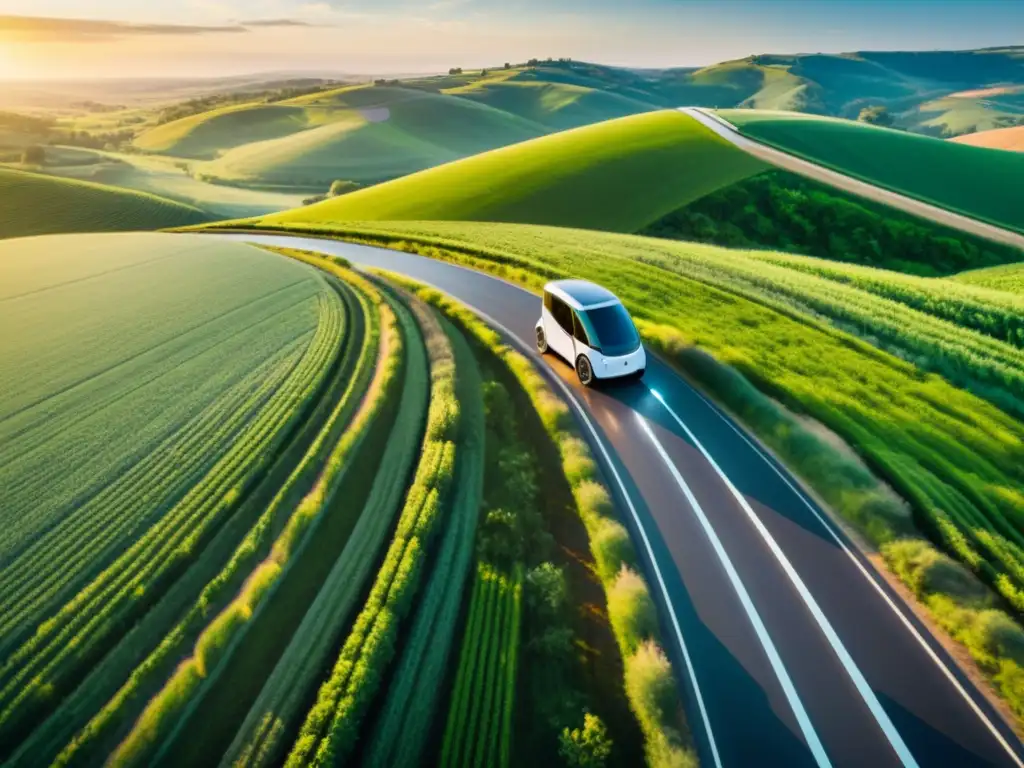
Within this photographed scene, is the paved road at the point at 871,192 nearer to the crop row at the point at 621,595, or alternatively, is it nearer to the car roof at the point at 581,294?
the car roof at the point at 581,294

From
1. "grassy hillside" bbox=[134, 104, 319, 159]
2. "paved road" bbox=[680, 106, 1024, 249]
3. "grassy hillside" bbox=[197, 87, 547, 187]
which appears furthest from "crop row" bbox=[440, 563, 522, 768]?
"grassy hillside" bbox=[134, 104, 319, 159]

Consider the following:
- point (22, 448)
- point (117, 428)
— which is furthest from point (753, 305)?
point (22, 448)

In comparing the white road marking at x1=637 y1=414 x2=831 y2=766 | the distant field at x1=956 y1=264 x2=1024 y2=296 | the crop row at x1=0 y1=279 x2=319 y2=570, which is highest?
the white road marking at x1=637 y1=414 x2=831 y2=766

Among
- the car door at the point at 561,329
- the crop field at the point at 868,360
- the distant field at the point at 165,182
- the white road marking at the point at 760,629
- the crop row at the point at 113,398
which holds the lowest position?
the distant field at the point at 165,182

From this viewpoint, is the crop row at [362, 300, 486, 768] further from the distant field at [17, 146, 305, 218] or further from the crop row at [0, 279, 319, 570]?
the distant field at [17, 146, 305, 218]

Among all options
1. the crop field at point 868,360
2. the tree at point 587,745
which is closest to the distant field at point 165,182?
the crop field at point 868,360

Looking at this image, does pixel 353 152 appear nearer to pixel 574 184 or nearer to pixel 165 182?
pixel 165 182
